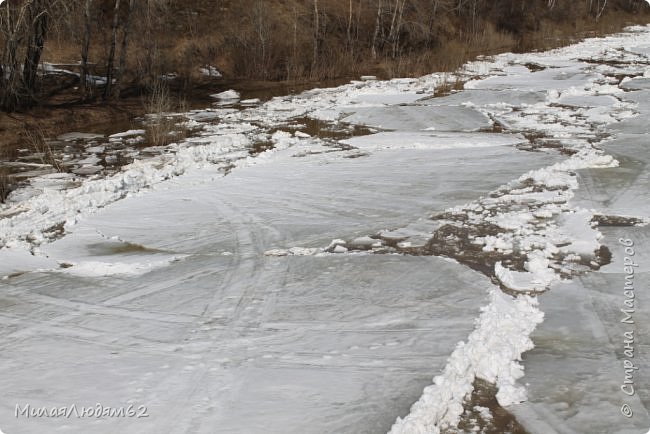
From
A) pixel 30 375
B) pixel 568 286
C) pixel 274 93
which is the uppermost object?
pixel 274 93

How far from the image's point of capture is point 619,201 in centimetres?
588

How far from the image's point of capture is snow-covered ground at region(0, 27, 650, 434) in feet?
9.79

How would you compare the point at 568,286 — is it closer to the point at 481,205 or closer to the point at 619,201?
the point at 481,205

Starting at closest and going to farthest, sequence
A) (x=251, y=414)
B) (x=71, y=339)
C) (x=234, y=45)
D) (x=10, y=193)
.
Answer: (x=251, y=414)
(x=71, y=339)
(x=10, y=193)
(x=234, y=45)

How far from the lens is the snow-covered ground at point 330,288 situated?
2.98 meters

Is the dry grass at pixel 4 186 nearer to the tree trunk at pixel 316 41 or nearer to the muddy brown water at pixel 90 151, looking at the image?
the muddy brown water at pixel 90 151

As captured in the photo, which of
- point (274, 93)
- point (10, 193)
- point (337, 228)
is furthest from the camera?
point (274, 93)

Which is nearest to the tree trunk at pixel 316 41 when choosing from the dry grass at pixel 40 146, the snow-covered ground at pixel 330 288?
the dry grass at pixel 40 146

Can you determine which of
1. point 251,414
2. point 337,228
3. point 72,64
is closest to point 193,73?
point 72,64

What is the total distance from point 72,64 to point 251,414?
14.1 m

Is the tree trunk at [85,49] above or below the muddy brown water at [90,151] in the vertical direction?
above

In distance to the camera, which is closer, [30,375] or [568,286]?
[30,375]

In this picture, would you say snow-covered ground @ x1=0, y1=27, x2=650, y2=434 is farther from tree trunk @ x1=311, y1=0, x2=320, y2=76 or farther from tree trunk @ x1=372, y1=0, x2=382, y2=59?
tree trunk @ x1=372, y1=0, x2=382, y2=59

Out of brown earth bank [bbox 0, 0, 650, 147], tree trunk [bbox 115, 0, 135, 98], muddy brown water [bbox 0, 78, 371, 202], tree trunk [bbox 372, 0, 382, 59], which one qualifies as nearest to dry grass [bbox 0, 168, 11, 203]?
muddy brown water [bbox 0, 78, 371, 202]
